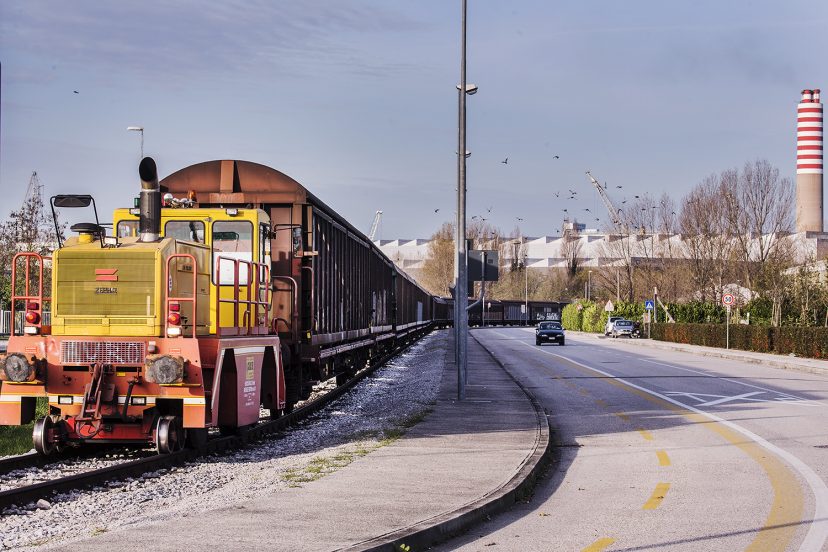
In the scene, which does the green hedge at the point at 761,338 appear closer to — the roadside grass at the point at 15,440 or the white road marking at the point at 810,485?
the white road marking at the point at 810,485

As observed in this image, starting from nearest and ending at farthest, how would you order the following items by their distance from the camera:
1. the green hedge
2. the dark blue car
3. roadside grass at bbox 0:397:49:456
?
roadside grass at bbox 0:397:49:456
the green hedge
the dark blue car

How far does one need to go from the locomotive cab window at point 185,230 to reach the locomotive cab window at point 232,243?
0.83 ft

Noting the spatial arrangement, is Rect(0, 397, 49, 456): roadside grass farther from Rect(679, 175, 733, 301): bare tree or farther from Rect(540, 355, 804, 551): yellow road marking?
Rect(679, 175, 733, 301): bare tree

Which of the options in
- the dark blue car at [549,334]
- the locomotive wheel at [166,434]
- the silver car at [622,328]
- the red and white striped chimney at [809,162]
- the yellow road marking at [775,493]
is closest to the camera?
the yellow road marking at [775,493]

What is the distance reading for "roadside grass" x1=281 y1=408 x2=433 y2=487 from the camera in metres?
11.7

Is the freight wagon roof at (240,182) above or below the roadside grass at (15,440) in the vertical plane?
above

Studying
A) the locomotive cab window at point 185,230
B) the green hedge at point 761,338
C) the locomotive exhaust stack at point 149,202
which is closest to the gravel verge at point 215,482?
the locomotive exhaust stack at point 149,202

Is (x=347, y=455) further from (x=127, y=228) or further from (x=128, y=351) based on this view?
(x=127, y=228)

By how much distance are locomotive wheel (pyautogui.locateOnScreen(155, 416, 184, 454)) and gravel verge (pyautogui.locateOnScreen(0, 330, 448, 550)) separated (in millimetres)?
326

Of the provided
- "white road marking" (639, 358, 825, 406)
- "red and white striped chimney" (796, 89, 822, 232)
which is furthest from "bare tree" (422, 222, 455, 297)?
"white road marking" (639, 358, 825, 406)

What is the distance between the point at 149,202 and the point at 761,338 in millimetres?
42894

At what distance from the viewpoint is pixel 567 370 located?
1438 inches

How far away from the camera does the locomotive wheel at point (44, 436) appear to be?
1270cm

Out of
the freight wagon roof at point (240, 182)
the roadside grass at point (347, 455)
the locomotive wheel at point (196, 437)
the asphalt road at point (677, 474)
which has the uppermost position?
the freight wagon roof at point (240, 182)
